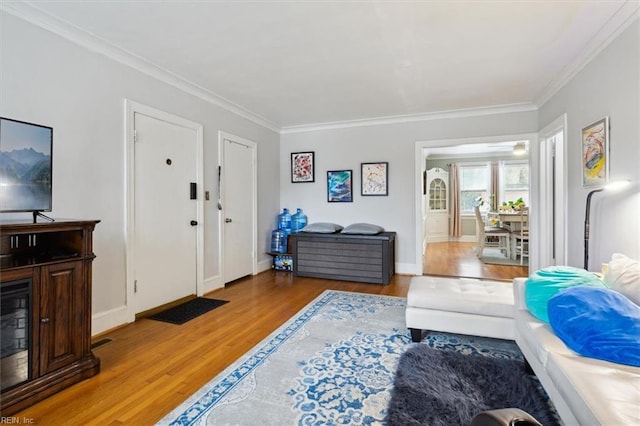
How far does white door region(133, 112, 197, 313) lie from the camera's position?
10.1ft

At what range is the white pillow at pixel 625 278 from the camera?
5.35ft

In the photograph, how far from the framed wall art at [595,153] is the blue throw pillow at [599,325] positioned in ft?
5.09

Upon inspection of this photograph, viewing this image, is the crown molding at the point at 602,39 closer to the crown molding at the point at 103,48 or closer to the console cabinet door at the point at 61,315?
the crown molding at the point at 103,48

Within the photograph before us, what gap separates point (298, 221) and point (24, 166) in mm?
3873

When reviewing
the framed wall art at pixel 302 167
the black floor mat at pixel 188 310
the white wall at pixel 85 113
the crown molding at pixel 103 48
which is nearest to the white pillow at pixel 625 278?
the black floor mat at pixel 188 310

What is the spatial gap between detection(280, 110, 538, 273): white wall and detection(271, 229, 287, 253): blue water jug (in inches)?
24.0

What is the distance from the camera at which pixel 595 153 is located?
2.71 meters

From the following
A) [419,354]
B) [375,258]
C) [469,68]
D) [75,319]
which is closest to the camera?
[75,319]

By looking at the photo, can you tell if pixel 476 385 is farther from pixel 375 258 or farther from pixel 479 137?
pixel 479 137

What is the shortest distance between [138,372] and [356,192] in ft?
12.8

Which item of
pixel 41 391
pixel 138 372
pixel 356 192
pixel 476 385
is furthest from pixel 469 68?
pixel 41 391

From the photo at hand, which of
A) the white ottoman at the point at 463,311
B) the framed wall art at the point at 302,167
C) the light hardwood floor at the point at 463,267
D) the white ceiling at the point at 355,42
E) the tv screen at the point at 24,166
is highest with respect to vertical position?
the white ceiling at the point at 355,42

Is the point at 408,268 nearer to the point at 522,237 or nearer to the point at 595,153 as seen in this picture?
the point at 522,237

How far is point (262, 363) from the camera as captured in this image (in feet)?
7.25
